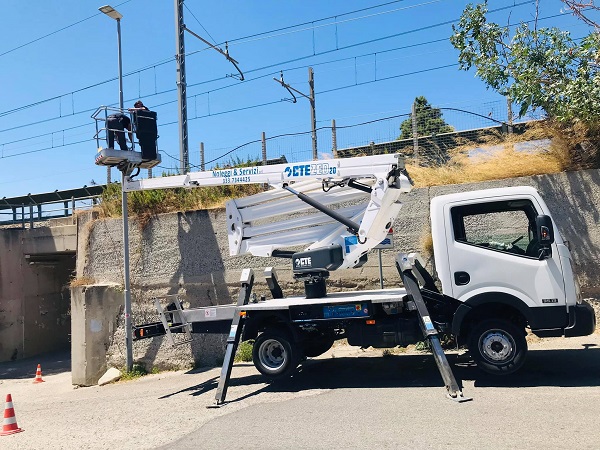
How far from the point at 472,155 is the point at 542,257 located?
4.74 m

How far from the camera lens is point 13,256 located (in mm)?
18922

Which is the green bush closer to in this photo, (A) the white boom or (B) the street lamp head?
(A) the white boom

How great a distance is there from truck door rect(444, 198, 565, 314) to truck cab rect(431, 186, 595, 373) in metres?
0.01

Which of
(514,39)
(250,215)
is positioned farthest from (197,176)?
(514,39)

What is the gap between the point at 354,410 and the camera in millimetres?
6844

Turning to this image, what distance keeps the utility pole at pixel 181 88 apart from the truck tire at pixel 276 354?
7.08 metres

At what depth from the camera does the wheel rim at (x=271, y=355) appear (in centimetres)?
843

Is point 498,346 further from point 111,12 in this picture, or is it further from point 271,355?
point 111,12

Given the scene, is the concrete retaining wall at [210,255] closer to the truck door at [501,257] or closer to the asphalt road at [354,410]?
the asphalt road at [354,410]

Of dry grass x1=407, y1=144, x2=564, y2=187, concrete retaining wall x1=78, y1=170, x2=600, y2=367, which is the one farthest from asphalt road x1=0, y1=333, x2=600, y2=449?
dry grass x1=407, y1=144, x2=564, y2=187

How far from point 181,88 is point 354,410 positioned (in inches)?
440

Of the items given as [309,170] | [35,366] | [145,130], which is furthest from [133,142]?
[35,366]

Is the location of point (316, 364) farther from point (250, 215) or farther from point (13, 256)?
point (13, 256)

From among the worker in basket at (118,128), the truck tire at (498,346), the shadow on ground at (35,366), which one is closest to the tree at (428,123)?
the worker in basket at (118,128)
